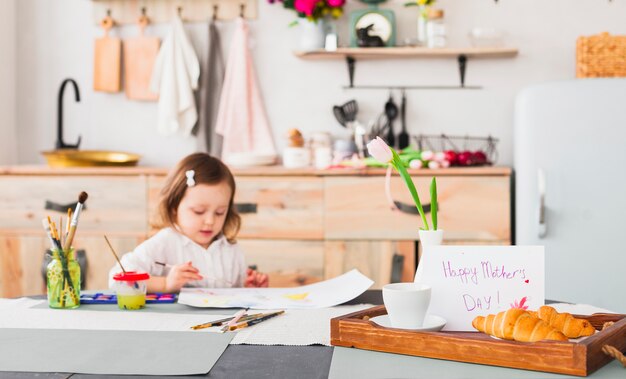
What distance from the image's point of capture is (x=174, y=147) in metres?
3.56

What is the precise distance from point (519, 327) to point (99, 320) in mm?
715

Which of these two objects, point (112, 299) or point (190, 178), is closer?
point (112, 299)

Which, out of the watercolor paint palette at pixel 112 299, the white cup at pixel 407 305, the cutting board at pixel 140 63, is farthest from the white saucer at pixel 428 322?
the cutting board at pixel 140 63

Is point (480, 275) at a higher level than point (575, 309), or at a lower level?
higher

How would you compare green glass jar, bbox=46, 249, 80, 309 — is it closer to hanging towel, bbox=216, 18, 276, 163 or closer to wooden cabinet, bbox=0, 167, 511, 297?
wooden cabinet, bbox=0, 167, 511, 297

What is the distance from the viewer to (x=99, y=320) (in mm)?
1314

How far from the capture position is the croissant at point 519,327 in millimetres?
987

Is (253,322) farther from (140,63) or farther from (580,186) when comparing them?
(140,63)

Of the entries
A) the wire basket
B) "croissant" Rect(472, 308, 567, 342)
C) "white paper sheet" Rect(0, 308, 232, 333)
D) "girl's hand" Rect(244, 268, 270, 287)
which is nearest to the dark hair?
"girl's hand" Rect(244, 268, 270, 287)

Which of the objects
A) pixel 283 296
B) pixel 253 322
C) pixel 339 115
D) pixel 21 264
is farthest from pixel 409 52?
pixel 253 322

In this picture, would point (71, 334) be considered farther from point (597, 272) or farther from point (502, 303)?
point (597, 272)

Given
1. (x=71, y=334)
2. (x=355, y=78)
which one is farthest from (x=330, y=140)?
(x=71, y=334)

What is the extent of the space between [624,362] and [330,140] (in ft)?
8.29

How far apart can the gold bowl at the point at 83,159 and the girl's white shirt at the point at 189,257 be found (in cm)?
131
